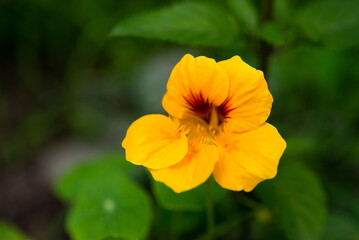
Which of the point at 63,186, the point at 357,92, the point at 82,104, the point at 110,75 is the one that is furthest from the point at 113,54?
the point at 357,92

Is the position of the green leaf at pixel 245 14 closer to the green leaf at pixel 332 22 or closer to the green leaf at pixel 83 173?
the green leaf at pixel 332 22

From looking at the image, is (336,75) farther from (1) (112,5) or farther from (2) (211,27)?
(1) (112,5)

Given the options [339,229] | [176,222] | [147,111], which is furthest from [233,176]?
[147,111]

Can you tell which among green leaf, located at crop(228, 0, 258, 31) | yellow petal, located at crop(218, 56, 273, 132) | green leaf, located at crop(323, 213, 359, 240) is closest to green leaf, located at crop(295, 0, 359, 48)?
green leaf, located at crop(228, 0, 258, 31)

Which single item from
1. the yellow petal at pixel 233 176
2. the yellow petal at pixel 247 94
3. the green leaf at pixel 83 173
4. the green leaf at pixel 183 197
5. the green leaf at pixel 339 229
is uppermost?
the yellow petal at pixel 247 94

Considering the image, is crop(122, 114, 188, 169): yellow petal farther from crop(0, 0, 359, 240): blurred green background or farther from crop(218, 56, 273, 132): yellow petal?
crop(0, 0, 359, 240): blurred green background

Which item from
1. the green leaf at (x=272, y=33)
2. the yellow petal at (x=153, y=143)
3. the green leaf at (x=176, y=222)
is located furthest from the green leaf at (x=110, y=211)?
the green leaf at (x=272, y=33)

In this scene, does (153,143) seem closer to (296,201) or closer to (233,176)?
(233,176)
